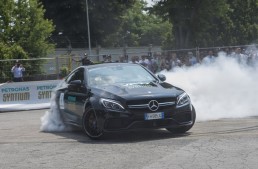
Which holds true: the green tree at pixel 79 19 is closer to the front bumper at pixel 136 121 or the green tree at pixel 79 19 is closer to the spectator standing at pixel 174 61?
the spectator standing at pixel 174 61

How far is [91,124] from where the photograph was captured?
10.8 meters

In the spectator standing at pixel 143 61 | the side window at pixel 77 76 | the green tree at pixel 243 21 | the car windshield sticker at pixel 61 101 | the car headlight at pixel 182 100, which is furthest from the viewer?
the green tree at pixel 243 21

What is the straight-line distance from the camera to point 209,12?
50375mm

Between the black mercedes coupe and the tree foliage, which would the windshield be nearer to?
the black mercedes coupe

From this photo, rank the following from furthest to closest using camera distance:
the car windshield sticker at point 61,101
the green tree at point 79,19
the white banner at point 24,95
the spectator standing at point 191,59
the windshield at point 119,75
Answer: the green tree at point 79,19 < the spectator standing at point 191,59 < the white banner at point 24,95 < the car windshield sticker at point 61,101 < the windshield at point 119,75

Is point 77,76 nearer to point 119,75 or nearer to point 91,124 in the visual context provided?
point 119,75

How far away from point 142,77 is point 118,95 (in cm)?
151

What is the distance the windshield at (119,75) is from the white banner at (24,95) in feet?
31.8

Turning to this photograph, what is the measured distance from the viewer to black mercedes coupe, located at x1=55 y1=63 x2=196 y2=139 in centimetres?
1018

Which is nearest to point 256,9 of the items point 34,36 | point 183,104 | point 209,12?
point 209,12

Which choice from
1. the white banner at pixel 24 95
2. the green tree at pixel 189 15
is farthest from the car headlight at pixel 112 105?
the green tree at pixel 189 15

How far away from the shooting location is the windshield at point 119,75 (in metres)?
11.4

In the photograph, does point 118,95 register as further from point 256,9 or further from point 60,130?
point 256,9

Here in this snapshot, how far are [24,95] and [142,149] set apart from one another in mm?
12646
